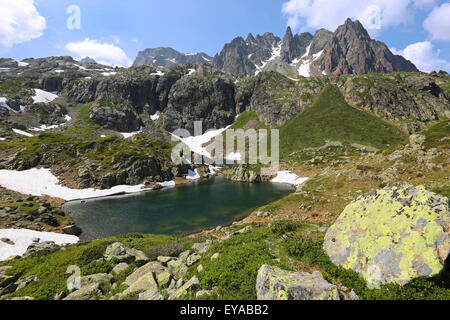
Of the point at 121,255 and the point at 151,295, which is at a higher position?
the point at 151,295

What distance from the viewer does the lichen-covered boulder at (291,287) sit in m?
7.34

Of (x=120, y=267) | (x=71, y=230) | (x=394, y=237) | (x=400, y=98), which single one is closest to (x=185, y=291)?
(x=120, y=267)

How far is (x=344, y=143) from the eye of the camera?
124 m

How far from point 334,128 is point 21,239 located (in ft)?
535

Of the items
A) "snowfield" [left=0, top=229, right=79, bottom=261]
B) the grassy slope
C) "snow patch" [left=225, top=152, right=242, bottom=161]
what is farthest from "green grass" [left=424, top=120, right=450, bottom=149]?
"snow patch" [left=225, top=152, right=242, bottom=161]

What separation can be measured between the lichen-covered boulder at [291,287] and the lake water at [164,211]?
1391 inches

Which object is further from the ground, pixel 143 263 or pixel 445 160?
pixel 445 160

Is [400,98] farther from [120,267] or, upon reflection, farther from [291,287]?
[120,267]

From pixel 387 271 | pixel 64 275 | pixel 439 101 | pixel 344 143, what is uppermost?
pixel 439 101

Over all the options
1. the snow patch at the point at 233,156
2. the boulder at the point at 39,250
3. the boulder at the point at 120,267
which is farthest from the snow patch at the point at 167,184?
the boulder at the point at 120,267

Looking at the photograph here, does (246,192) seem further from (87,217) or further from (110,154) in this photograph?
(110,154)

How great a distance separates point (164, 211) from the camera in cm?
5669

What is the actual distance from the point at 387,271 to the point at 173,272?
12.1 m
